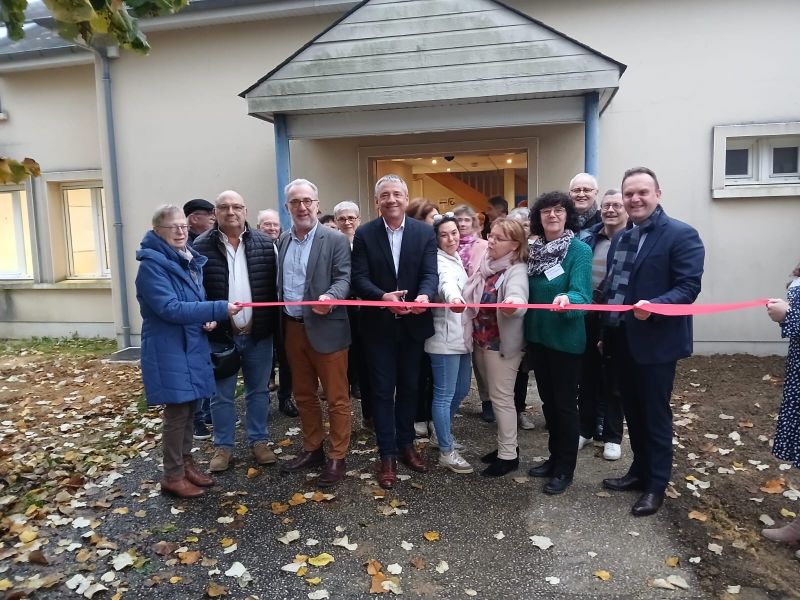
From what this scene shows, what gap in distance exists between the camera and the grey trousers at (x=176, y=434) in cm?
392

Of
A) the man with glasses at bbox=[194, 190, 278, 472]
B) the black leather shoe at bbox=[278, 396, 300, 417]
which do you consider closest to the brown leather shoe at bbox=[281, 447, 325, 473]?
the man with glasses at bbox=[194, 190, 278, 472]

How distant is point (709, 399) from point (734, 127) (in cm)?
370

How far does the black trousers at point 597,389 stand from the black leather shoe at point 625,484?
22.5 inches

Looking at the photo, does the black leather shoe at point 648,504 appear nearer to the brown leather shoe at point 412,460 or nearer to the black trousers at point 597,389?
the black trousers at point 597,389

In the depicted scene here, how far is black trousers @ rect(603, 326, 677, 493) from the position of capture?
141 inches

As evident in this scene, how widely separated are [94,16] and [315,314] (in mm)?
2147

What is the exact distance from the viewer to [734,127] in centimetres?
741

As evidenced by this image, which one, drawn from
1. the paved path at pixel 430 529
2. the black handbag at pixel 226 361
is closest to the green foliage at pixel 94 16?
the black handbag at pixel 226 361

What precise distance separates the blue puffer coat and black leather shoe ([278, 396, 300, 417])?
6.36ft

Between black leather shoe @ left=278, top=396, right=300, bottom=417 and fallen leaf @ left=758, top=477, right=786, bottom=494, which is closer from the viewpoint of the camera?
fallen leaf @ left=758, top=477, right=786, bottom=494

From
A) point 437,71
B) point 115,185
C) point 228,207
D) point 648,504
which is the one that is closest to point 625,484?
point 648,504

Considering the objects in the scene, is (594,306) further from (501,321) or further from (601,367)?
(601,367)

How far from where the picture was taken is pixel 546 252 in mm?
3885

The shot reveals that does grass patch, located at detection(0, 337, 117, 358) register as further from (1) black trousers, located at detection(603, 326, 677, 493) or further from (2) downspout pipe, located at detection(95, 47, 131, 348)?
Answer: (1) black trousers, located at detection(603, 326, 677, 493)
